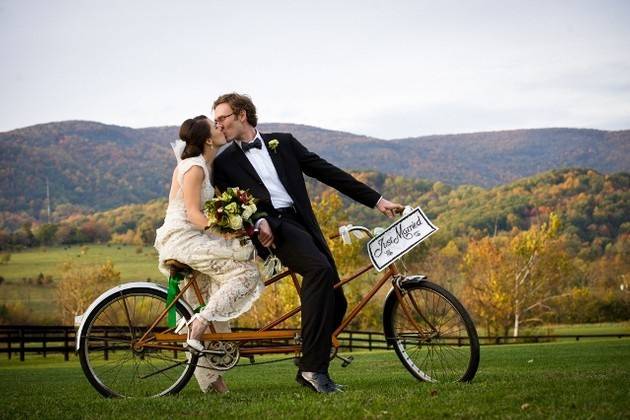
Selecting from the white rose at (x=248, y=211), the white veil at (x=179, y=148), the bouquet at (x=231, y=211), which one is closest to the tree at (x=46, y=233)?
the white veil at (x=179, y=148)

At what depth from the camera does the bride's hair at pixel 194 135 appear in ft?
20.0

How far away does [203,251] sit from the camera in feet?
19.3

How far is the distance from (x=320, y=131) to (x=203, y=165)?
175765mm

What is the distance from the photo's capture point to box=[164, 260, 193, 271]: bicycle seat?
19.5 ft

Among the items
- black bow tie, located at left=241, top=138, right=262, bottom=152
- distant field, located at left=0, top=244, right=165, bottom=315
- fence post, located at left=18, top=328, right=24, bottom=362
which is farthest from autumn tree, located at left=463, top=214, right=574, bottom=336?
black bow tie, located at left=241, top=138, right=262, bottom=152

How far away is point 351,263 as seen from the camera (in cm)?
4162

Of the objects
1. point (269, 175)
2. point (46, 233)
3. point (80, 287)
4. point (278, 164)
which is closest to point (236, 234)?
point (269, 175)

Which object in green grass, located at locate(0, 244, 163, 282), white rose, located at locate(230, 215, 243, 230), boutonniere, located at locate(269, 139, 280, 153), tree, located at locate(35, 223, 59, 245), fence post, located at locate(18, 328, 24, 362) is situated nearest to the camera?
white rose, located at locate(230, 215, 243, 230)

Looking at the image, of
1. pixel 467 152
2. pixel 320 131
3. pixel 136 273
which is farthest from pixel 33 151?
pixel 467 152

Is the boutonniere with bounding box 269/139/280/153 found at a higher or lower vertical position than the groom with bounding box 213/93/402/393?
higher

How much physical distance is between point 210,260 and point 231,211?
19.8 inches

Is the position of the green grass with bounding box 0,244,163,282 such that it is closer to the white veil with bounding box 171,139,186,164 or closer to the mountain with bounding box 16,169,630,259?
the mountain with bounding box 16,169,630,259

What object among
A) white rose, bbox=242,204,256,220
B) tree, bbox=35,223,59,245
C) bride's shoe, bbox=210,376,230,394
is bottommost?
tree, bbox=35,223,59,245

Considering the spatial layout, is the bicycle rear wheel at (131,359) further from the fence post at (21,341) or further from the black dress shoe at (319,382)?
the fence post at (21,341)
